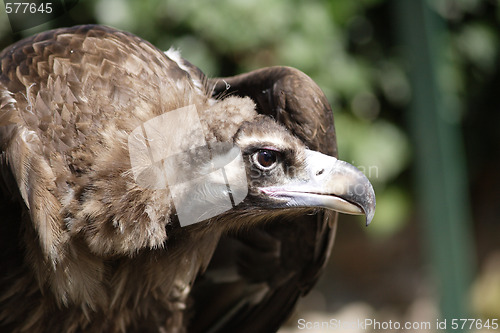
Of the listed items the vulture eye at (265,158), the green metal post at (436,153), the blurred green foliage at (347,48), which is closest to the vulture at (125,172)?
the vulture eye at (265,158)

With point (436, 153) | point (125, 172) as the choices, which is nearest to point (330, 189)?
point (125, 172)

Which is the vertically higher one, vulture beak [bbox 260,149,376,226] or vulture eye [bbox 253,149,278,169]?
vulture eye [bbox 253,149,278,169]

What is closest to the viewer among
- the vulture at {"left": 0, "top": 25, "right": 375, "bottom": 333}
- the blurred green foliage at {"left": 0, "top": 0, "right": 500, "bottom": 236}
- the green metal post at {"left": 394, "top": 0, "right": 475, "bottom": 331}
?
the vulture at {"left": 0, "top": 25, "right": 375, "bottom": 333}

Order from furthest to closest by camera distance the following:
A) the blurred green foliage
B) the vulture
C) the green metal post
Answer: the blurred green foliage → the green metal post → the vulture

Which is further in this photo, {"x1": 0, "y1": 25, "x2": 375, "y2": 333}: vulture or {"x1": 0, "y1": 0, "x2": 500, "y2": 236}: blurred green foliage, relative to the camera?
{"x1": 0, "y1": 0, "x2": 500, "y2": 236}: blurred green foliage

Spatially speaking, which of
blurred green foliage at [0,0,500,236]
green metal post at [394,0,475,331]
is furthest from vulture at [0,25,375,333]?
blurred green foliage at [0,0,500,236]

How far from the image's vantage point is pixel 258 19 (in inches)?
132

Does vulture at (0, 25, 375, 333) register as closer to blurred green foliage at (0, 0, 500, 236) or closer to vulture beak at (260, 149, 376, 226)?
vulture beak at (260, 149, 376, 226)

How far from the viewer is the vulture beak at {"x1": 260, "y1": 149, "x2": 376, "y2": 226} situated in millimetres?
1745

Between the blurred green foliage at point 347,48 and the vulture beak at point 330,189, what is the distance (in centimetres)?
131

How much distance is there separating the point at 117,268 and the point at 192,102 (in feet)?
1.76

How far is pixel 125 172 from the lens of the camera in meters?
1.69

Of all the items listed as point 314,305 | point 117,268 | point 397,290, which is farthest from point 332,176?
point 397,290

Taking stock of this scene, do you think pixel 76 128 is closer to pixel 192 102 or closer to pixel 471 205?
pixel 192 102
